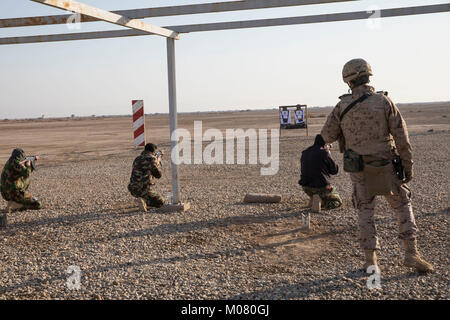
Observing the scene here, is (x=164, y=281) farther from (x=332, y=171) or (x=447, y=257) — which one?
(x=332, y=171)

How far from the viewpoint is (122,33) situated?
20.5ft

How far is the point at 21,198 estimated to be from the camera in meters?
6.97

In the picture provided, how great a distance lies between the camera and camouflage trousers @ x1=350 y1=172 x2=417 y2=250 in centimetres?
388

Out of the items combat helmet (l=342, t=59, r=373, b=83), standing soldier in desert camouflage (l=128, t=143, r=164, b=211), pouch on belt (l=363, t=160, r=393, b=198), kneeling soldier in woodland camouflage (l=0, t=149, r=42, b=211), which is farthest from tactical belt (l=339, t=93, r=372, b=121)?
kneeling soldier in woodland camouflage (l=0, t=149, r=42, b=211)

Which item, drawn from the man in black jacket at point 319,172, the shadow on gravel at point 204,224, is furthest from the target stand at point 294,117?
the shadow on gravel at point 204,224

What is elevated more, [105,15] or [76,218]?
[105,15]

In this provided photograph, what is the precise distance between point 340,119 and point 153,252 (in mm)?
2738

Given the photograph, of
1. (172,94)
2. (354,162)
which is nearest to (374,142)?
(354,162)

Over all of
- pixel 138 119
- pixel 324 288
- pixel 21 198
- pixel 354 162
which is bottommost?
pixel 324 288

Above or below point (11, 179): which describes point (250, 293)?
below

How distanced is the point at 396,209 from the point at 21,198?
6.24 metres

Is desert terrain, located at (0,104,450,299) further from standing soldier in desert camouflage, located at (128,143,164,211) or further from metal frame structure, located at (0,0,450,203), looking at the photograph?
metal frame structure, located at (0,0,450,203)

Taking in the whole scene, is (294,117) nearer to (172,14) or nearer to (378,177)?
(172,14)
